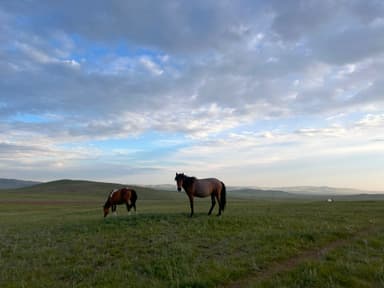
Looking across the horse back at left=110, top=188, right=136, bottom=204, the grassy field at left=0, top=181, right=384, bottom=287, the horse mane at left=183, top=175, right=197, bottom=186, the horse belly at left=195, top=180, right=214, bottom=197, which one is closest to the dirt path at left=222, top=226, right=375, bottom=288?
the grassy field at left=0, top=181, right=384, bottom=287

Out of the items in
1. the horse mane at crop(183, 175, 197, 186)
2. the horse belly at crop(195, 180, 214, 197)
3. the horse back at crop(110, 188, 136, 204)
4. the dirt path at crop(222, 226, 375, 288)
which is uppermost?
the horse mane at crop(183, 175, 197, 186)

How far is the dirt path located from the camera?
24.0ft

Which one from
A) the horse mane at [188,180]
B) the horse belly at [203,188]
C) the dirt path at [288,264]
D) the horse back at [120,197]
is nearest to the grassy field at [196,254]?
the dirt path at [288,264]

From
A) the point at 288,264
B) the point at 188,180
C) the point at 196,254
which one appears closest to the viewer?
the point at 288,264

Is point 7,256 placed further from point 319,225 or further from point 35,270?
point 319,225

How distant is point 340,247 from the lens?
1036cm

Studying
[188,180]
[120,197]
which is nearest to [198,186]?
[188,180]

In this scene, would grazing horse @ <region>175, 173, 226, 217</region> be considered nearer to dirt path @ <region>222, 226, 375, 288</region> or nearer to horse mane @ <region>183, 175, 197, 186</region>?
horse mane @ <region>183, 175, 197, 186</region>

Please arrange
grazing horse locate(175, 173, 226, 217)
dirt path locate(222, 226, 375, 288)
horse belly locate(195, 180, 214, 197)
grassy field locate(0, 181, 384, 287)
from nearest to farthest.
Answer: dirt path locate(222, 226, 375, 288) < grassy field locate(0, 181, 384, 287) < grazing horse locate(175, 173, 226, 217) < horse belly locate(195, 180, 214, 197)

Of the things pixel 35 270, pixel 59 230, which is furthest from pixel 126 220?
pixel 35 270

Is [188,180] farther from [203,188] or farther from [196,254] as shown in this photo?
[196,254]

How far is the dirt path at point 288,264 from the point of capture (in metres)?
7.31

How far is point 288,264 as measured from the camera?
8.59m

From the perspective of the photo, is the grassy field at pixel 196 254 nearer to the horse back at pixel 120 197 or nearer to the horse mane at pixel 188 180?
the horse mane at pixel 188 180
